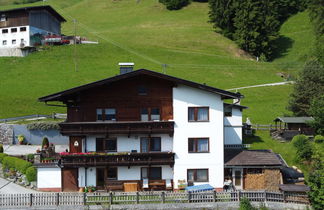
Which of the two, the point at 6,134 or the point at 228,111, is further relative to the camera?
the point at 6,134

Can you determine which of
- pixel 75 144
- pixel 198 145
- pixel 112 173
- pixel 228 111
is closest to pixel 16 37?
pixel 228 111

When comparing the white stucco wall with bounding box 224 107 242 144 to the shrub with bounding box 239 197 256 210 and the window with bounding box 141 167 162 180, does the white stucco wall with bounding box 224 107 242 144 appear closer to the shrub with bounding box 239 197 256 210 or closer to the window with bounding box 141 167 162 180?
the window with bounding box 141 167 162 180

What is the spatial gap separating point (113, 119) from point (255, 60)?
215 ft

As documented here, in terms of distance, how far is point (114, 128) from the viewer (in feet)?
116

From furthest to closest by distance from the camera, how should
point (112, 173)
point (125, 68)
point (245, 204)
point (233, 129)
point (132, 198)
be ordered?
point (233, 129) < point (125, 68) < point (112, 173) < point (132, 198) < point (245, 204)

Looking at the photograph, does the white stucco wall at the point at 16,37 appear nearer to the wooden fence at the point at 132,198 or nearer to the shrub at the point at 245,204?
the wooden fence at the point at 132,198

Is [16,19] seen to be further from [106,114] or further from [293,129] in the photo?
[293,129]

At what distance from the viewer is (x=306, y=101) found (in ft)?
185

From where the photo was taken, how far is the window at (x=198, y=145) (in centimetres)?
3606

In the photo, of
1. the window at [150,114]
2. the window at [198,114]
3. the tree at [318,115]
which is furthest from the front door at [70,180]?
the tree at [318,115]

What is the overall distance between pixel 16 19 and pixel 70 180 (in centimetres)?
6008

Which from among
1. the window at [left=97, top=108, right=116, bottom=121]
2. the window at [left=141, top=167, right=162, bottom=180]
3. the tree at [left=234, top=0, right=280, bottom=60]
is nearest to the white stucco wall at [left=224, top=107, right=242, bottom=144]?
the window at [left=141, top=167, right=162, bottom=180]

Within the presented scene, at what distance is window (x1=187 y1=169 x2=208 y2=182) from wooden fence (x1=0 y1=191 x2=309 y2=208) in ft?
17.8

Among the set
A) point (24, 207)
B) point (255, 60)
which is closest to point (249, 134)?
point (24, 207)
